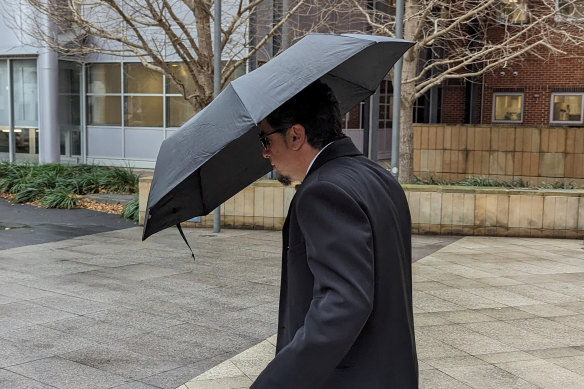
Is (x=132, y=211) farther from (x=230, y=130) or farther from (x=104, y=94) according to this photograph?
(x=230, y=130)

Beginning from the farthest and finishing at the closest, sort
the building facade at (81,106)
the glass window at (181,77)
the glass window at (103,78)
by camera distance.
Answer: the glass window at (103,78) → the building facade at (81,106) → the glass window at (181,77)

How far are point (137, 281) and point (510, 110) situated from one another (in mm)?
19631

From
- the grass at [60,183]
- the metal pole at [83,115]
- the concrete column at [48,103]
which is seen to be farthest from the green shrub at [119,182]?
the metal pole at [83,115]

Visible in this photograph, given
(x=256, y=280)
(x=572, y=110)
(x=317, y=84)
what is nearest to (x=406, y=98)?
(x=256, y=280)

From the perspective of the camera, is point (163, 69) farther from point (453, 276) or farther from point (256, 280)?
point (453, 276)

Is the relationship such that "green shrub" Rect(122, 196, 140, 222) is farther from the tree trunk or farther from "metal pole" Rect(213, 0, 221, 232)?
the tree trunk

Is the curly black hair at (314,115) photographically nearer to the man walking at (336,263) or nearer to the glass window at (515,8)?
the man walking at (336,263)

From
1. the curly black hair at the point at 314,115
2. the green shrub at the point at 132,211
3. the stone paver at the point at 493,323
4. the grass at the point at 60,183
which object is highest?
the curly black hair at the point at 314,115

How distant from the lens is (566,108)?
78.4ft

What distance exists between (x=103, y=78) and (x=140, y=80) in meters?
1.45

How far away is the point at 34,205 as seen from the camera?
48.6ft

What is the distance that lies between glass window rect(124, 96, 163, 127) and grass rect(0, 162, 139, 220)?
16.6ft

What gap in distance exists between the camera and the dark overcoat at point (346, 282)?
1951 mm

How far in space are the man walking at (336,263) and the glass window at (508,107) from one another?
23747 millimetres
